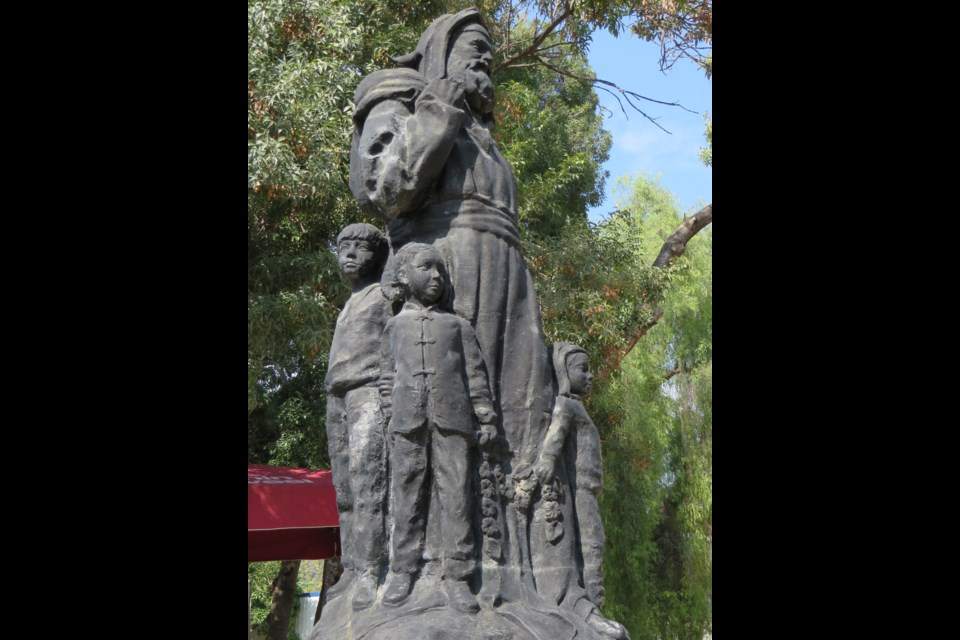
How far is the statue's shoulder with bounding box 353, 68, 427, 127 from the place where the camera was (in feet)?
17.9

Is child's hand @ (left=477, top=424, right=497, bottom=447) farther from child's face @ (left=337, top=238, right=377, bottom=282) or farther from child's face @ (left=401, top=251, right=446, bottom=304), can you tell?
child's face @ (left=337, top=238, right=377, bottom=282)

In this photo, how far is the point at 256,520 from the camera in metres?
12.9

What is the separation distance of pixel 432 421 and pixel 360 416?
0.44m

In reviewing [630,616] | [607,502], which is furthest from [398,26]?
[630,616]

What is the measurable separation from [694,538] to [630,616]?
2.05m

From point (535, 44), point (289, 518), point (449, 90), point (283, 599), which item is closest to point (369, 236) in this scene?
point (449, 90)

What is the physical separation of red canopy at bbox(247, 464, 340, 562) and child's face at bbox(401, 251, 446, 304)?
26.9 ft

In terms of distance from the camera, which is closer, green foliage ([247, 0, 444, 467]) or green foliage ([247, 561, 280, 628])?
green foliage ([247, 0, 444, 467])

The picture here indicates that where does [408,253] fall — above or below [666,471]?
above

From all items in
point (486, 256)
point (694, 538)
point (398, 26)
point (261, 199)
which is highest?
point (398, 26)

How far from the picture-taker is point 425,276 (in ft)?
16.6

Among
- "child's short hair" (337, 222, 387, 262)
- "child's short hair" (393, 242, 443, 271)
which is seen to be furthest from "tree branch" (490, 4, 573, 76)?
"child's short hair" (393, 242, 443, 271)

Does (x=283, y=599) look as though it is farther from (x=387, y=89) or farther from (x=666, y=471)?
(x=387, y=89)

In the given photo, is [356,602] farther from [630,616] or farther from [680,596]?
[680,596]
